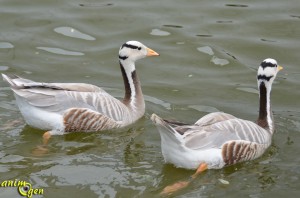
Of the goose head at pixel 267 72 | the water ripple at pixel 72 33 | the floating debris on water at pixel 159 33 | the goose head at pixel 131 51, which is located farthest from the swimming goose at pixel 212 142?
the water ripple at pixel 72 33

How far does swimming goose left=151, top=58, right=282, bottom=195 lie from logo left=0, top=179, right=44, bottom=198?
1775 millimetres

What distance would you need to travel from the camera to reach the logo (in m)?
8.16

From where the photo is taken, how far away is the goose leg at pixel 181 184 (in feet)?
27.6

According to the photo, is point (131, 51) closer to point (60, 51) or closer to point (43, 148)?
point (43, 148)

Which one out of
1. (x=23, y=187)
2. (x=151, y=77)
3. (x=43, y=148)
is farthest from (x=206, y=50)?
(x=23, y=187)

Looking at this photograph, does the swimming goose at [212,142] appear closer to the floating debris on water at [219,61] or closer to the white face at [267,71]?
the white face at [267,71]

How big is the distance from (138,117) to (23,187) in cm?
323

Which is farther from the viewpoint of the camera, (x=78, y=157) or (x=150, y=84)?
(x=150, y=84)

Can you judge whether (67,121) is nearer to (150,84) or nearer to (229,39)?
(150,84)

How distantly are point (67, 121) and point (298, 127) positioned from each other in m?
3.78

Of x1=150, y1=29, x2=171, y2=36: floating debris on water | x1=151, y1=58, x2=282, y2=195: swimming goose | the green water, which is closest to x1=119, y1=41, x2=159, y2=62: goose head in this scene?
the green water

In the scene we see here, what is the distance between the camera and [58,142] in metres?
9.97

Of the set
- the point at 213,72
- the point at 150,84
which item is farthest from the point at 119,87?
the point at 213,72

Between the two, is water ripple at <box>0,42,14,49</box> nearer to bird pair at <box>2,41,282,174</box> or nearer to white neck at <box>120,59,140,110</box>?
bird pair at <box>2,41,282,174</box>
